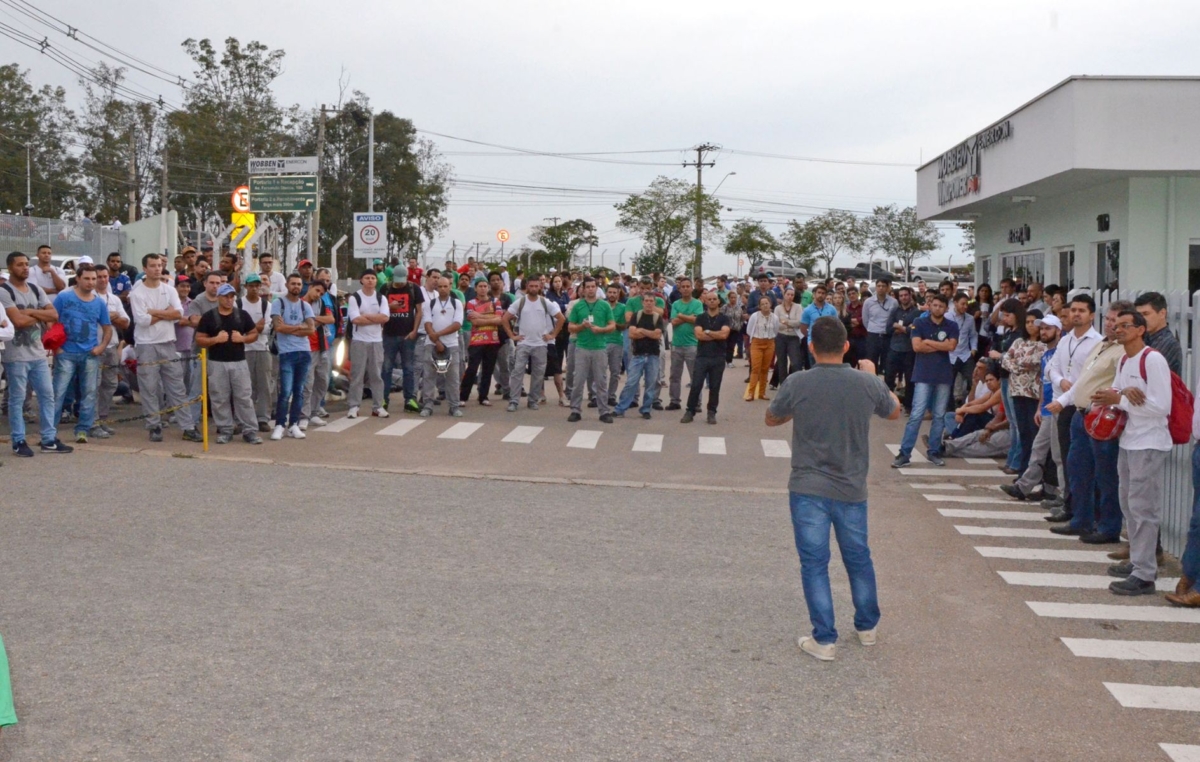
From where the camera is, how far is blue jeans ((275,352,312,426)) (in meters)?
14.3

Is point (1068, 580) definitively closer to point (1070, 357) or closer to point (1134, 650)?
point (1134, 650)

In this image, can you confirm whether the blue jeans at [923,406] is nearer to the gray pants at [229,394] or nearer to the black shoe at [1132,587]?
the black shoe at [1132,587]

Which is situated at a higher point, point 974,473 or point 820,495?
point 820,495

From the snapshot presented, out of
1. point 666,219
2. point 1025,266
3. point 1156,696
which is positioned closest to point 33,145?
point 666,219

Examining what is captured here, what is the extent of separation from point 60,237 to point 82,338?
23.6m

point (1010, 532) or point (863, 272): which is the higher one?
point (863, 272)

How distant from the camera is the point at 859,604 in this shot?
6.45 m

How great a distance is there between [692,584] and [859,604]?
1.52 metres

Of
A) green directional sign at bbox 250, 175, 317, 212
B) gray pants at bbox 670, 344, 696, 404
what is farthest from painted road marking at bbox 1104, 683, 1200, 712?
green directional sign at bbox 250, 175, 317, 212

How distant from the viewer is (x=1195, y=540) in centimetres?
736

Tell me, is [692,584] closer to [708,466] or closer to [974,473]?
[708,466]

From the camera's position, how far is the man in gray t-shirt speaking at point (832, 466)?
250 inches

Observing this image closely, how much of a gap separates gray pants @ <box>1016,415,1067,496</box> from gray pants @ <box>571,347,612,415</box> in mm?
6734

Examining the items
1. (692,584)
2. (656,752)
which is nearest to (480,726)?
(656,752)
